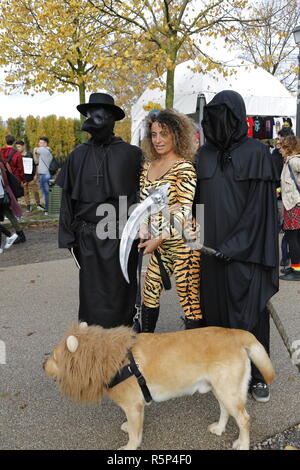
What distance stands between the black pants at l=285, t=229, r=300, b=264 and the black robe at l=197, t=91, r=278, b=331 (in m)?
3.61

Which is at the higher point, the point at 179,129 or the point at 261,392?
the point at 179,129

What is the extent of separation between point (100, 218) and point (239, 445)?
1817 millimetres

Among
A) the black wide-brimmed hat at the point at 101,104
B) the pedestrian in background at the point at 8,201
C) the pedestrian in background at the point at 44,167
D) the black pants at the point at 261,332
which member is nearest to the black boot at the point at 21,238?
the pedestrian in background at the point at 8,201

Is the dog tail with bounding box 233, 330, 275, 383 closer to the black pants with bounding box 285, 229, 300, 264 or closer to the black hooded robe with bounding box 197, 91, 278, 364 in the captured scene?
the black hooded robe with bounding box 197, 91, 278, 364

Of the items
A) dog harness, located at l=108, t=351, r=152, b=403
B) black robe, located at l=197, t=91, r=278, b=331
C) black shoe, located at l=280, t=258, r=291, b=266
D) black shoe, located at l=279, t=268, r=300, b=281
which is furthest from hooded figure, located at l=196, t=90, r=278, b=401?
black shoe, located at l=280, t=258, r=291, b=266

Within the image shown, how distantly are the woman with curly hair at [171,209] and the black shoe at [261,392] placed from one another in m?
0.65

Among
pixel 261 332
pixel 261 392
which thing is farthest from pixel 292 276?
pixel 261 392

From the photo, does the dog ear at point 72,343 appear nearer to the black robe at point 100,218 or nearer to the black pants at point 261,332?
the black robe at point 100,218

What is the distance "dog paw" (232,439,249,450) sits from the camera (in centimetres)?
259

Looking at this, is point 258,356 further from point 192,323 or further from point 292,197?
point 292,197

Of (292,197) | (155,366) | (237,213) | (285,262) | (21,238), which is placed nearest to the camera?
(155,366)

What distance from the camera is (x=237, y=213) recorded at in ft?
9.72
